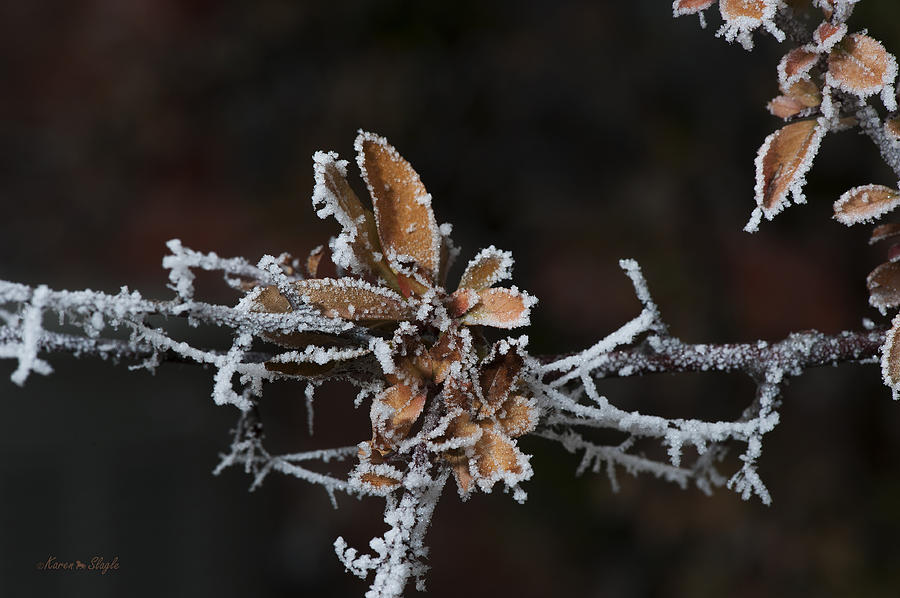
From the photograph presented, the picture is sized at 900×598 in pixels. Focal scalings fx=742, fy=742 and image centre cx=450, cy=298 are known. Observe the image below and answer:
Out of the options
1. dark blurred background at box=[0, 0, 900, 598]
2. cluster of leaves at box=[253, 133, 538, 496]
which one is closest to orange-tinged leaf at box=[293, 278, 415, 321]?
cluster of leaves at box=[253, 133, 538, 496]

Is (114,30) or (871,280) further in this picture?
(114,30)

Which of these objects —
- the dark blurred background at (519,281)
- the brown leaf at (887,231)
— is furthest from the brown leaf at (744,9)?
the dark blurred background at (519,281)

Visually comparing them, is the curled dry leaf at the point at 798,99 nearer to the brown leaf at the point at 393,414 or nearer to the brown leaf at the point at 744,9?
the brown leaf at the point at 744,9

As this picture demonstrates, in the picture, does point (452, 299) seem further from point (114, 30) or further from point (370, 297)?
point (114, 30)

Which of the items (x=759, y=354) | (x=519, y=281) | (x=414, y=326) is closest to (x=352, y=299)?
(x=414, y=326)

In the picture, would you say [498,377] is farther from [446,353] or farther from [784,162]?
[784,162]

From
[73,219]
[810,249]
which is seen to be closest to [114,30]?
[73,219]

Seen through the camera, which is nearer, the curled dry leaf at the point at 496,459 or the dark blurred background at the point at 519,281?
the curled dry leaf at the point at 496,459
